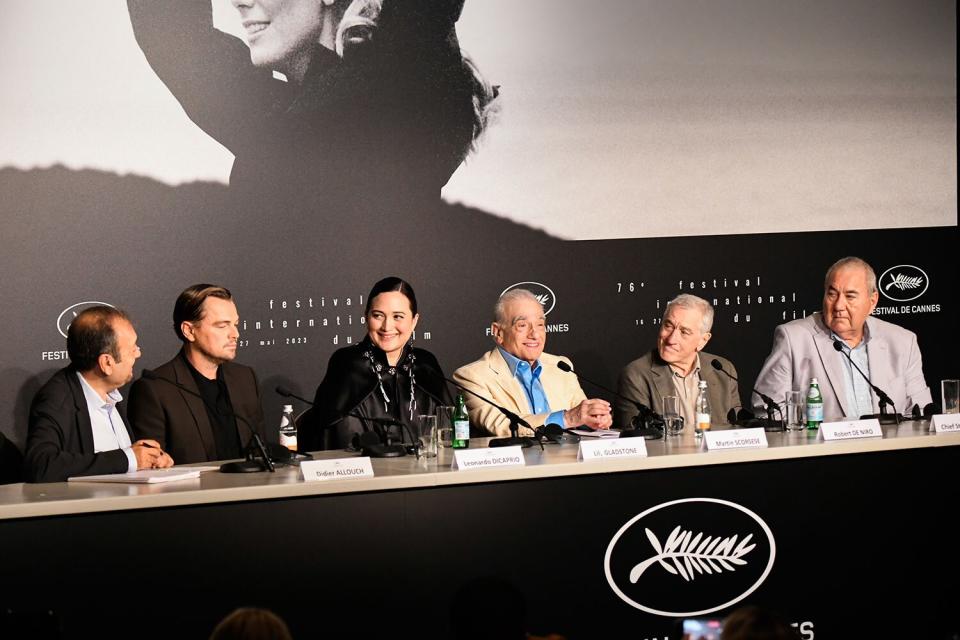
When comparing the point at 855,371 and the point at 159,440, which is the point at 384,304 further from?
the point at 855,371

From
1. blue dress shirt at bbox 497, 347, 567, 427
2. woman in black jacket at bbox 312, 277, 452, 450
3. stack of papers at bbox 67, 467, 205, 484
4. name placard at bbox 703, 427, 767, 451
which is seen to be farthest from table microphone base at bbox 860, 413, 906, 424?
stack of papers at bbox 67, 467, 205, 484

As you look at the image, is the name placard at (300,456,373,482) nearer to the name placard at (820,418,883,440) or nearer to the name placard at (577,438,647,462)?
the name placard at (577,438,647,462)

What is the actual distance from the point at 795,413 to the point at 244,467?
1.93 meters

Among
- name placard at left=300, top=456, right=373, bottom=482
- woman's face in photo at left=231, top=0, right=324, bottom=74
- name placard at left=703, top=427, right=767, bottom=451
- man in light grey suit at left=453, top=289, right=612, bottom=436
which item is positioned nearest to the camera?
name placard at left=300, top=456, right=373, bottom=482

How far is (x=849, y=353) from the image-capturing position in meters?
4.84

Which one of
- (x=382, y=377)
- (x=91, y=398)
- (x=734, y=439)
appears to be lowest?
(x=734, y=439)

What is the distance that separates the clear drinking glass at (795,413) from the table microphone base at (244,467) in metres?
1.84

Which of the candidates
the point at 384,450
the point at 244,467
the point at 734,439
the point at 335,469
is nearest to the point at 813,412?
the point at 734,439

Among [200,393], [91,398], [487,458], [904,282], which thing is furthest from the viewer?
[904,282]

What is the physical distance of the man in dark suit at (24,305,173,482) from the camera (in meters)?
3.39

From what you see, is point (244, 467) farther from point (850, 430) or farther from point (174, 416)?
point (850, 430)

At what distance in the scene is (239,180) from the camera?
16.6ft

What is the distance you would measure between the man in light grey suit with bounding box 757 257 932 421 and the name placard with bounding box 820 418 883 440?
113 centimetres

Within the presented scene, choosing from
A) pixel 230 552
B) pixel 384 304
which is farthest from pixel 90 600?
pixel 384 304
